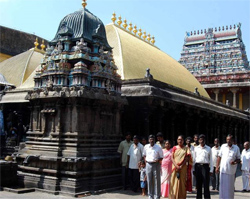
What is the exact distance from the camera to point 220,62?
1722 inches

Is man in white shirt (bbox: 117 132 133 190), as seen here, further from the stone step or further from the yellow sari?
the stone step

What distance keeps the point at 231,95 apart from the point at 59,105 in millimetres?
33130

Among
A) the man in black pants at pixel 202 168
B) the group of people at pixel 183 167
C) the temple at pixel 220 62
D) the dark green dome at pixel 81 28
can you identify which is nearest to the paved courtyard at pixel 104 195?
the group of people at pixel 183 167

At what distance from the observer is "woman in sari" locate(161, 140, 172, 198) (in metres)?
8.66

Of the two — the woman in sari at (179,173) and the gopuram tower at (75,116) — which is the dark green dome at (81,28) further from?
the woman in sari at (179,173)

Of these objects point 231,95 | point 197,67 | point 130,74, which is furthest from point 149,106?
point 197,67

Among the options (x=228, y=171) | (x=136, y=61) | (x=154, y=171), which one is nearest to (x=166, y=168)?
(x=154, y=171)

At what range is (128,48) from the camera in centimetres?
1509

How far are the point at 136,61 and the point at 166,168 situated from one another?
278 inches

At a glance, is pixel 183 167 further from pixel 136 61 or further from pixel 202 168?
pixel 136 61

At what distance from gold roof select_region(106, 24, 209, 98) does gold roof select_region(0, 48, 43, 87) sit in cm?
458

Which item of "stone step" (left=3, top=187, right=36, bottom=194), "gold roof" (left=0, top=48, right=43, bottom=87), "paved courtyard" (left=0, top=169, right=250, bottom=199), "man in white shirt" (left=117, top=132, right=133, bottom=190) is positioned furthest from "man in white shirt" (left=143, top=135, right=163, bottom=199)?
"gold roof" (left=0, top=48, right=43, bottom=87)

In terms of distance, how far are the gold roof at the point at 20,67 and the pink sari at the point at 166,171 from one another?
34.0 ft

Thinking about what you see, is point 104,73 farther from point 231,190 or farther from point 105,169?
point 231,190
